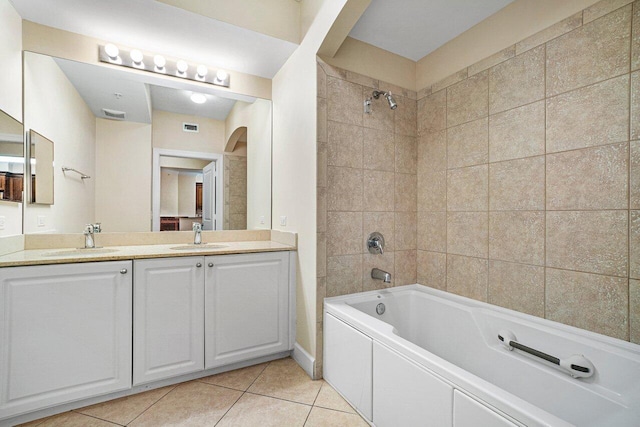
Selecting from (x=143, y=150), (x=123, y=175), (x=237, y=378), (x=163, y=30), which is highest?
(x=163, y=30)

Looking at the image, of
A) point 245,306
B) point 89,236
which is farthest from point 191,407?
point 89,236

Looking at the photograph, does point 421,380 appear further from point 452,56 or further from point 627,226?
point 452,56

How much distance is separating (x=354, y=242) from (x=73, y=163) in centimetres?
208

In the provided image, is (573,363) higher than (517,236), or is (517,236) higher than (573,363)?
(517,236)

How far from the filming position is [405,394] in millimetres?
1317

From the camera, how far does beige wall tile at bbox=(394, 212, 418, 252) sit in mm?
2332

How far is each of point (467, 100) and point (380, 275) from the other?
139 centimetres

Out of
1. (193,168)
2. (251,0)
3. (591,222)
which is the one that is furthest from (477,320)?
(251,0)

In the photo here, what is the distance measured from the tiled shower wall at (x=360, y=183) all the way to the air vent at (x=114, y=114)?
1557 mm

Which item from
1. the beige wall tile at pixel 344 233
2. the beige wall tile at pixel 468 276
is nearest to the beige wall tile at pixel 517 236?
the beige wall tile at pixel 468 276

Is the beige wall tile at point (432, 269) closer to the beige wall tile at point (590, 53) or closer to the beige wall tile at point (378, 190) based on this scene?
the beige wall tile at point (378, 190)

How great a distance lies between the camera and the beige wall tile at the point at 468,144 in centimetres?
193

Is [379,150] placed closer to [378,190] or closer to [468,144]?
[378,190]

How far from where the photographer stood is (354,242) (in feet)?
6.97
